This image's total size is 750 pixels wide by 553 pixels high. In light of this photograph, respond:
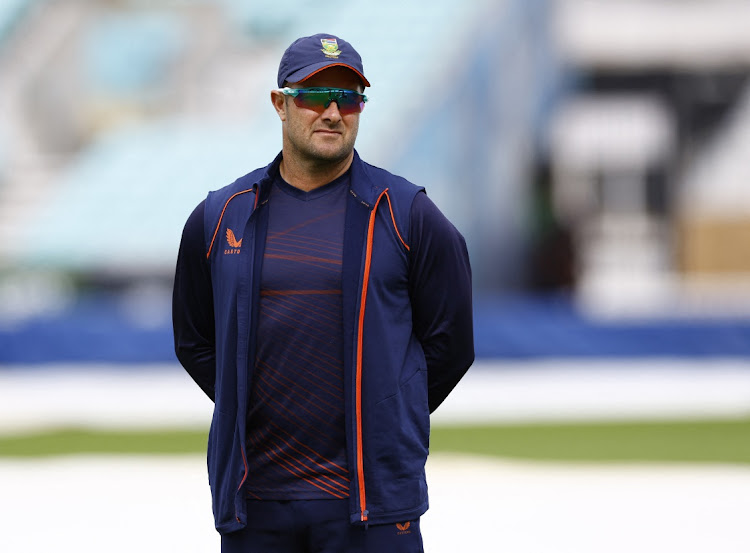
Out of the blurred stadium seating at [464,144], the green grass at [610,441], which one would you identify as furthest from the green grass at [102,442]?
the blurred stadium seating at [464,144]

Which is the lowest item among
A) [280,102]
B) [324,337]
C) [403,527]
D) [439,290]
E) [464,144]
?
[403,527]

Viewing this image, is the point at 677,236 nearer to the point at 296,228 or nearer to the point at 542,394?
the point at 542,394

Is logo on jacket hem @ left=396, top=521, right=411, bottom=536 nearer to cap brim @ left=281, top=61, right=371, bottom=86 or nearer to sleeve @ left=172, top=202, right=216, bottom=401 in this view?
sleeve @ left=172, top=202, right=216, bottom=401

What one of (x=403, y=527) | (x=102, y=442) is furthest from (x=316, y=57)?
(x=102, y=442)

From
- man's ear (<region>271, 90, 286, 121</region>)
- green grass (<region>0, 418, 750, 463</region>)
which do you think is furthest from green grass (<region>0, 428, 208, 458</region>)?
man's ear (<region>271, 90, 286, 121</region>)

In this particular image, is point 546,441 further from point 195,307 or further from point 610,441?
point 195,307

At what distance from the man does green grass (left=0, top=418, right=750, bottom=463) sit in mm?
8588

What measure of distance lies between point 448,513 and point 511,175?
2182cm

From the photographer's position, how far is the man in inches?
136

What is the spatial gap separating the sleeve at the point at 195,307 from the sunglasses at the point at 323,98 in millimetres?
440

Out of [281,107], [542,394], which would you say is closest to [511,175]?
[542,394]

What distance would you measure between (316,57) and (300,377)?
0.88 m

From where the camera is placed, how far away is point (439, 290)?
3.63 m

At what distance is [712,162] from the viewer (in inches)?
1464
